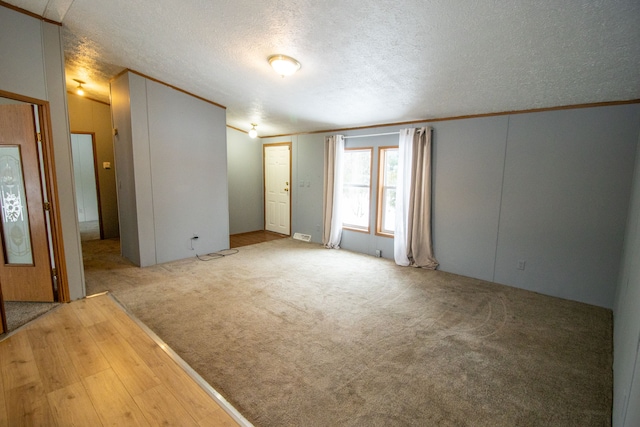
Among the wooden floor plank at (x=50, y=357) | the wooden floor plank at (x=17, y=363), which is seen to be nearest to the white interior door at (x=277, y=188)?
the wooden floor plank at (x=50, y=357)

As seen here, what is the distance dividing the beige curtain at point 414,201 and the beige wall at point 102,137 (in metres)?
5.99

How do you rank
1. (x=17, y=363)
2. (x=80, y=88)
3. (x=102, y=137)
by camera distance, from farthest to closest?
(x=102, y=137), (x=80, y=88), (x=17, y=363)

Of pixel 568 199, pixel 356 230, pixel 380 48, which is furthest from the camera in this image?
pixel 356 230

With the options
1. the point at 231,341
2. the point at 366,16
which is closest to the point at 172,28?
the point at 366,16

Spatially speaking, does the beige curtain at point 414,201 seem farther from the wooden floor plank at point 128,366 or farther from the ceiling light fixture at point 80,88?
the ceiling light fixture at point 80,88

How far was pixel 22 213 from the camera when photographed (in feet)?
9.60

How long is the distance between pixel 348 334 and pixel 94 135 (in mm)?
6525

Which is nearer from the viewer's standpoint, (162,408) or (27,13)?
(162,408)

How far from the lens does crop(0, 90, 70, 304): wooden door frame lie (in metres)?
2.80

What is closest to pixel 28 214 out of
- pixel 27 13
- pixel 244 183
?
pixel 27 13

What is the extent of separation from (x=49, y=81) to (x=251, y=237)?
429 centimetres

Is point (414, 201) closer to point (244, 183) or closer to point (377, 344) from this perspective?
point (377, 344)

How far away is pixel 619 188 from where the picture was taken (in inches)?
121

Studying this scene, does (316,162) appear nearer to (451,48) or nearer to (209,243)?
(209,243)
